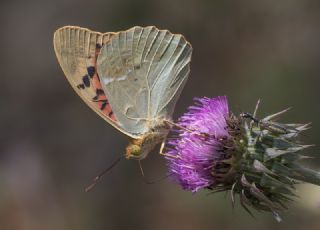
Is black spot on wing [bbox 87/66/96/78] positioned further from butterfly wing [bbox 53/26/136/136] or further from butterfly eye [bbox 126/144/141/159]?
butterfly eye [bbox 126/144/141/159]

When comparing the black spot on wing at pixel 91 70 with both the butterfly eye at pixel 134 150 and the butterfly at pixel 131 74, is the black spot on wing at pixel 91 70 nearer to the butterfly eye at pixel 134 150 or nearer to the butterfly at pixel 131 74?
the butterfly at pixel 131 74

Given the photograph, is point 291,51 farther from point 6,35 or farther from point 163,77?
point 6,35

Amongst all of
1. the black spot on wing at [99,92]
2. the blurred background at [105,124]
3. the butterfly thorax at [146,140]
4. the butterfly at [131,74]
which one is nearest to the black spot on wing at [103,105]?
the butterfly at [131,74]

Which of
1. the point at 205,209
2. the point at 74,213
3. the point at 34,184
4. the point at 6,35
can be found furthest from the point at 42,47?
the point at 205,209

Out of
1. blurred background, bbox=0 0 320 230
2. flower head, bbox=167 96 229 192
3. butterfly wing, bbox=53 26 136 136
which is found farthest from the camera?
blurred background, bbox=0 0 320 230

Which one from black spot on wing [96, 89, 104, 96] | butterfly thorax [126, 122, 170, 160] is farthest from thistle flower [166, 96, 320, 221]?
black spot on wing [96, 89, 104, 96]

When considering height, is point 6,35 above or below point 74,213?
above
